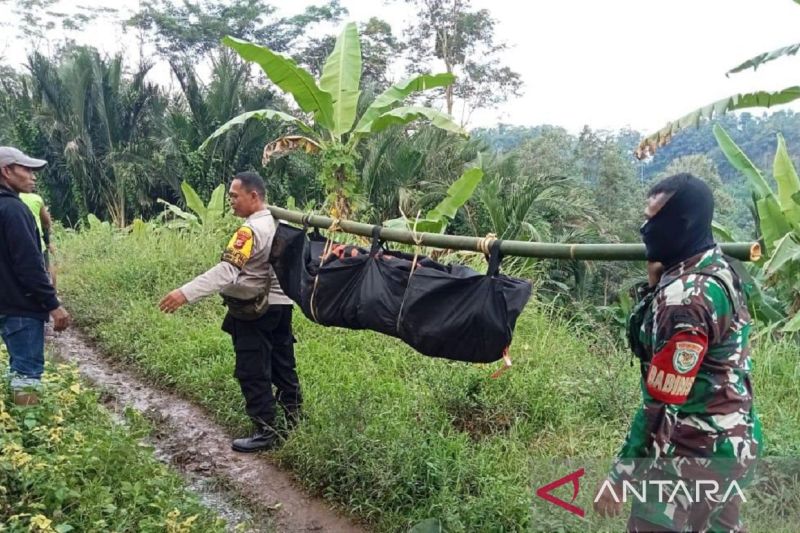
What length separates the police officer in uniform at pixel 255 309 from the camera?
3.46 metres

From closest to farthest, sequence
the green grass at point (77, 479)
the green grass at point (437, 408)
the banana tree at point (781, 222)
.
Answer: the green grass at point (77, 479)
the green grass at point (437, 408)
the banana tree at point (781, 222)

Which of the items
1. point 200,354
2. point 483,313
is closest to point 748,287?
point 483,313

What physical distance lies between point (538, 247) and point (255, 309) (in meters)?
1.84

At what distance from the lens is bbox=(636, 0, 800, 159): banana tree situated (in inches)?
214

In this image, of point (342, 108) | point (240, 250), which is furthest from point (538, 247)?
point (342, 108)

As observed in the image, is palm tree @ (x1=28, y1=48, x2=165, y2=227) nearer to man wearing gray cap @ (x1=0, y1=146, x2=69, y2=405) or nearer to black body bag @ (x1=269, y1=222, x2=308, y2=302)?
man wearing gray cap @ (x1=0, y1=146, x2=69, y2=405)

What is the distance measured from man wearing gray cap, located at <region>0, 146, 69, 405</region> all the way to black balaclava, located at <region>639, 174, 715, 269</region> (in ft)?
10.1

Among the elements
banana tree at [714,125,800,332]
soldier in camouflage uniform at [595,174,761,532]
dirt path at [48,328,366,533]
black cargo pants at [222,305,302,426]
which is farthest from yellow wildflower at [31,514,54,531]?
banana tree at [714,125,800,332]

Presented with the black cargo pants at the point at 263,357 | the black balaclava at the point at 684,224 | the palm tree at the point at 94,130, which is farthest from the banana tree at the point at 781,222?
the palm tree at the point at 94,130

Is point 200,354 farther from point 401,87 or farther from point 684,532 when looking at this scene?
point 684,532

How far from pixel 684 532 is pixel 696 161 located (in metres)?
26.3

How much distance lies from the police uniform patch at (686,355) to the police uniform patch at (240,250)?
2.37 m

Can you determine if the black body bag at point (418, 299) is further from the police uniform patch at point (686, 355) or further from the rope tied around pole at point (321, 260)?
the police uniform patch at point (686, 355)

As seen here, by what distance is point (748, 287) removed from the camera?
1932 mm
